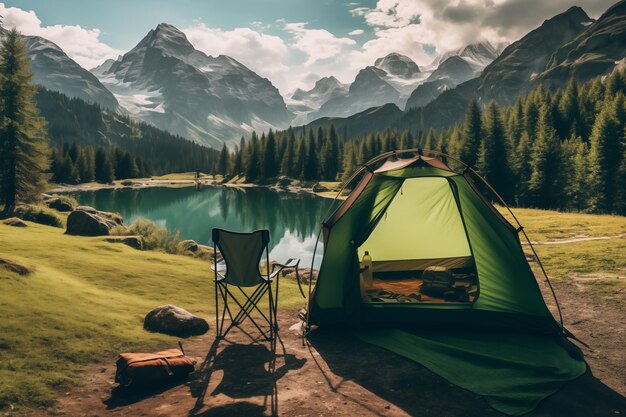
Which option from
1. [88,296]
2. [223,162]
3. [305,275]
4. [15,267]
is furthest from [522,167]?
[223,162]

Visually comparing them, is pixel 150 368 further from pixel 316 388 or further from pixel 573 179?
pixel 573 179

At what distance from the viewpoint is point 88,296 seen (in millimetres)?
9898

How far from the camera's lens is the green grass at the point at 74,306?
650 centimetres

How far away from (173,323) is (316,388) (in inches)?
150

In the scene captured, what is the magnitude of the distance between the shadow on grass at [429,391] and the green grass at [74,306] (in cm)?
370

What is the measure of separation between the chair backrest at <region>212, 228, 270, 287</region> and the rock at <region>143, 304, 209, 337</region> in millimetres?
1518

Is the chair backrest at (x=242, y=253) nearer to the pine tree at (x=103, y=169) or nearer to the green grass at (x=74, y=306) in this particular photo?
the green grass at (x=74, y=306)

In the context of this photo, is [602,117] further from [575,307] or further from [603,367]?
[603,367]

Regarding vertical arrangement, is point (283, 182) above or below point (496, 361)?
above

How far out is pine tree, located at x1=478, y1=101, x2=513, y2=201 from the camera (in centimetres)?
5288

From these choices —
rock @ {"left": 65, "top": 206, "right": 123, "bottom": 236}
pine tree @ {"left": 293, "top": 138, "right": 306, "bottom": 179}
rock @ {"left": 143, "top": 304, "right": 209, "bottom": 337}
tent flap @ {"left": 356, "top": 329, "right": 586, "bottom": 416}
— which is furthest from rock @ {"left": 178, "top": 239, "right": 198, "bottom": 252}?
pine tree @ {"left": 293, "top": 138, "right": 306, "bottom": 179}

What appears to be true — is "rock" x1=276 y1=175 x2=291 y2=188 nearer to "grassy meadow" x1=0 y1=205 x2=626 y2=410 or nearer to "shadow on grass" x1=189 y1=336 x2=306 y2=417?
"grassy meadow" x1=0 y1=205 x2=626 y2=410

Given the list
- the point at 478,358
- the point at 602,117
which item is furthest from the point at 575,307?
the point at 602,117

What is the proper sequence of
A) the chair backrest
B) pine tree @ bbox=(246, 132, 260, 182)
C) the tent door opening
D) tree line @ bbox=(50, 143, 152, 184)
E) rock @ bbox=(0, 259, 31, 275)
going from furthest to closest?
pine tree @ bbox=(246, 132, 260, 182) → tree line @ bbox=(50, 143, 152, 184) → the tent door opening → rock @ bbox=(0, 259, 31, 275) → the chair backrest
